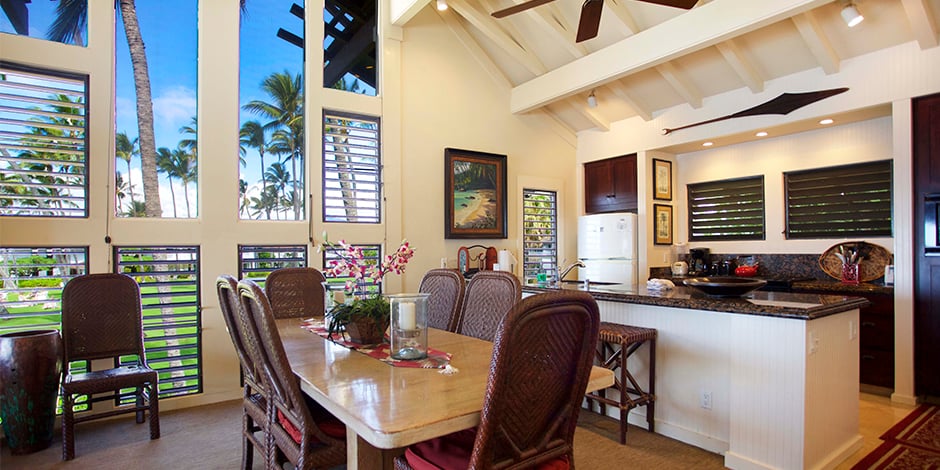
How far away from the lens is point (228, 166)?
3961 mm

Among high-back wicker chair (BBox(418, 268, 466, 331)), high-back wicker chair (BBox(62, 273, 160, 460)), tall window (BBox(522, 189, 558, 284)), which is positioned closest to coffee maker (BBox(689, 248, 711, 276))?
tall window (BBox(522, 189, 558, 284))

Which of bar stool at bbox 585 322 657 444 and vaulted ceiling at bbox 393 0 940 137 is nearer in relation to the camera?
bar stool at bbox 585 322 657 444

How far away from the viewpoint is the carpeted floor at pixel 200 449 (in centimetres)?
269

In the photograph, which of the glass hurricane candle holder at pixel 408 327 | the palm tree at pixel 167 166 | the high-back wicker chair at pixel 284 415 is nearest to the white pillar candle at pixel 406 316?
the glass hurricane candle holder at pixel 408 327

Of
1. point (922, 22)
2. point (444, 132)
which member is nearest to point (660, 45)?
point (922, 22)

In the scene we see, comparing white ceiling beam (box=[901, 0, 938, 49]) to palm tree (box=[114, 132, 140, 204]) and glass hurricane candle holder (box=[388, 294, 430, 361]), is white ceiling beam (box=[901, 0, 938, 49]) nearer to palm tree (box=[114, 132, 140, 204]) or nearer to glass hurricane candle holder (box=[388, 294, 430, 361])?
glass hurricane candle holder (box=[388, 294, 430, 361])

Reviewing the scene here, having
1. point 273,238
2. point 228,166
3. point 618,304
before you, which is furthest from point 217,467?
point 618,304

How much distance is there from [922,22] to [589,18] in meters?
2.58

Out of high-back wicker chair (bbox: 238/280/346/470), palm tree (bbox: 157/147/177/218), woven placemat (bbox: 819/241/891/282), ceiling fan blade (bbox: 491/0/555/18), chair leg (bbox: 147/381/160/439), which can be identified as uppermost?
ceiling fan blade (bbox: 491/0/555/18)

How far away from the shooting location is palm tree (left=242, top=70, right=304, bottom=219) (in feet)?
13.8

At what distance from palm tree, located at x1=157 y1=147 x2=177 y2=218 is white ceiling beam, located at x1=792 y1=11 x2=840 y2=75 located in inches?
200

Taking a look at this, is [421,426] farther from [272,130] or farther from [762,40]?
[762,40]

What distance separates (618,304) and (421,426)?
98.4 inches

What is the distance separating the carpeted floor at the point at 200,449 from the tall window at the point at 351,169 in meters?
2.00
